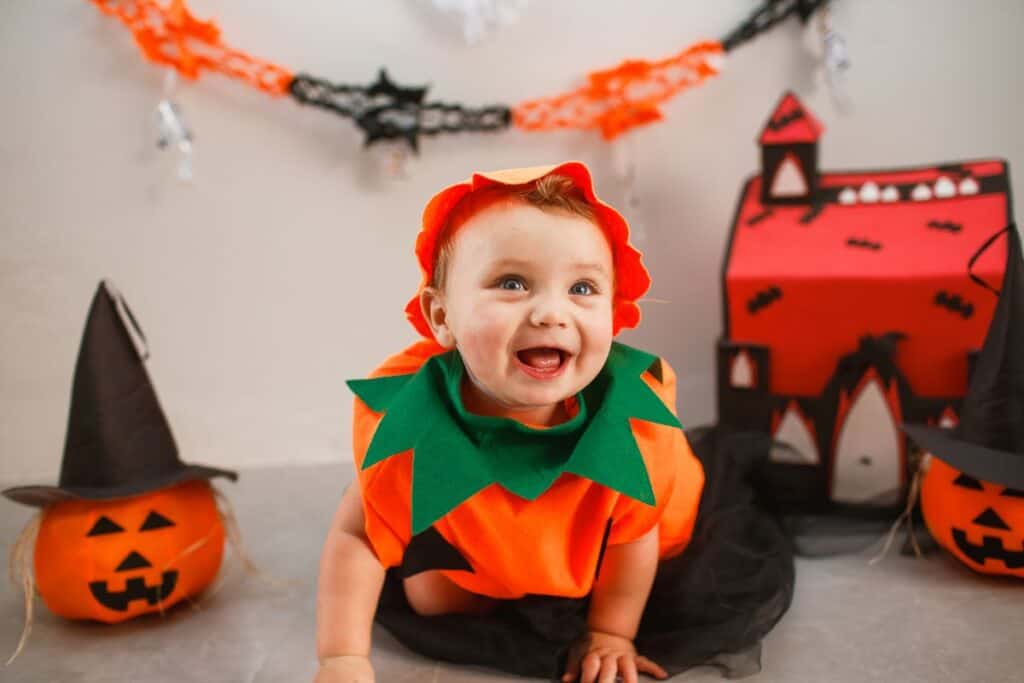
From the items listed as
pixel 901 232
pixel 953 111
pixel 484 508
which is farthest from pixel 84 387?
pixel 953 111

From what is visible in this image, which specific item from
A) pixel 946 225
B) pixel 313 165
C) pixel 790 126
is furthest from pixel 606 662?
pixel 313 165

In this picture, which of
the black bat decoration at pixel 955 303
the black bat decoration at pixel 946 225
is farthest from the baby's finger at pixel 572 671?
the black bat decoration at pixel 946 225

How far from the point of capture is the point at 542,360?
790 millimetres

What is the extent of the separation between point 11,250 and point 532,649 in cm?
119

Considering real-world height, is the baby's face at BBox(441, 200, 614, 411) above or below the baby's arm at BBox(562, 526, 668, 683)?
above

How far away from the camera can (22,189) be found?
147cm

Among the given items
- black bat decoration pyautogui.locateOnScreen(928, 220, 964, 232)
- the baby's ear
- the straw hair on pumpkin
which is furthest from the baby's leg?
black bat decoration pyautogui.locateOnScreen(928, 220, 964, 232)

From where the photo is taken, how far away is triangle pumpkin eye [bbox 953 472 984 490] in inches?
40.6

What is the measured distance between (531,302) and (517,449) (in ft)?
0.50

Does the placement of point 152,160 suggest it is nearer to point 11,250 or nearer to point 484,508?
point 11,250

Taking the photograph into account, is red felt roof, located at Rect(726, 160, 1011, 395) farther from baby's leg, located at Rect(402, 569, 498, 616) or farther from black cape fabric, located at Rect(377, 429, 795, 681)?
baby's leg, located at Rect(402, 569, 498, 616)

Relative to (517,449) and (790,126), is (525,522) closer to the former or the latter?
(517,449)

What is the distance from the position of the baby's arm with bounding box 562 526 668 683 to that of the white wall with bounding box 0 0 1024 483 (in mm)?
867

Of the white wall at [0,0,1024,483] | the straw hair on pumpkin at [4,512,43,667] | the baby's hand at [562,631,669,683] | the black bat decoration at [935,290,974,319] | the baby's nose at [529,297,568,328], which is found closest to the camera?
the baby's nose at [529,297,568,328]
